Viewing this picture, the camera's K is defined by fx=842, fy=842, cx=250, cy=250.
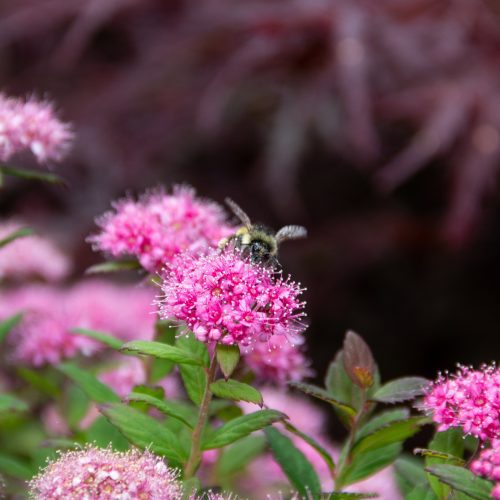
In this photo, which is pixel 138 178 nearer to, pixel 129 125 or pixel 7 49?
pixel 129 125

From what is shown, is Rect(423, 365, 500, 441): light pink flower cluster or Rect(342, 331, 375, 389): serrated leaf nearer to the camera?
Rect(423, 365, 500, 441): light pink flower cluster

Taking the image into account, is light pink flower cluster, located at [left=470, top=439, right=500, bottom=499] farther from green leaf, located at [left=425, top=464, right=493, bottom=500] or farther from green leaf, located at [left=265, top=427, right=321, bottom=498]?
green leaf, located at [left=265, top=427, right=321, bottom=498]

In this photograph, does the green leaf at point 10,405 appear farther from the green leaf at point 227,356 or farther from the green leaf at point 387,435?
the green leaf at point 387,435

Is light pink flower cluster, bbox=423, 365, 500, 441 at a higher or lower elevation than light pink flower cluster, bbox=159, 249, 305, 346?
lower

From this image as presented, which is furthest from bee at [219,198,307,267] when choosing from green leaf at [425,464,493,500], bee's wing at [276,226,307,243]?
green leaf at [425,464,493,500]

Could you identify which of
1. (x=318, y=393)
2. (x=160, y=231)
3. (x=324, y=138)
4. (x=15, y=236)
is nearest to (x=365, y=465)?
(x=318, y=393)

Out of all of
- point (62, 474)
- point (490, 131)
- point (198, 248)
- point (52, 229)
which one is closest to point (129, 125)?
point (52, 229)

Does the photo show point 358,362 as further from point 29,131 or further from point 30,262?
point 30,262
